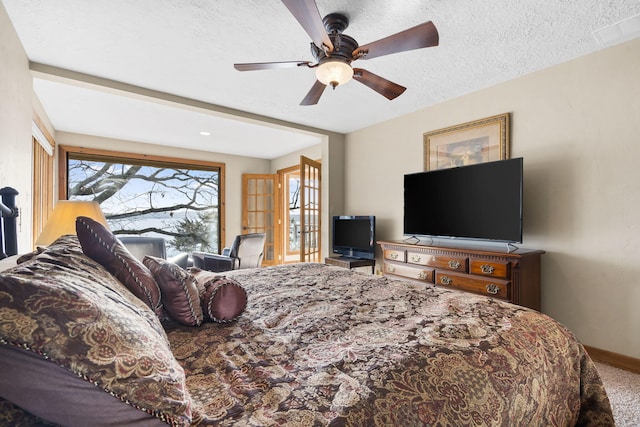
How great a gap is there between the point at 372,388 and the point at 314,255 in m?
3.95

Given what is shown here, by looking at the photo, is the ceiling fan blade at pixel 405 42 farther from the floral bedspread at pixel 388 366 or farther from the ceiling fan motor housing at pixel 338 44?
the floral bedspread at pixel 388 366

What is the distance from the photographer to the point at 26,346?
507 mm

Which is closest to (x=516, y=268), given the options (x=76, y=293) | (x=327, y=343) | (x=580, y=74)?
(x=580, y=74)

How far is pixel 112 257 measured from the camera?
106cm

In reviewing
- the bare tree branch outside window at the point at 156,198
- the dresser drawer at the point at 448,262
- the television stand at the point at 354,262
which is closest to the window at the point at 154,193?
the bare tree branch outside window at the point at 156,198

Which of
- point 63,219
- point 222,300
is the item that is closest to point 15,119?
point 63,219

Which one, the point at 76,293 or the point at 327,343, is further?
the point at 327,343

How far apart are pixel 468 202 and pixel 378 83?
1502 millimetres

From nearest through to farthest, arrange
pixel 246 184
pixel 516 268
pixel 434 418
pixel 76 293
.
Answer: pixel 76 293
pixel 434 418
pixel 516 268
pixel 246 184

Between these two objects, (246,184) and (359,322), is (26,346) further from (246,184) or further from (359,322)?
(246,184)

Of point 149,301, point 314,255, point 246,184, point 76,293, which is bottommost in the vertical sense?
point 314,255

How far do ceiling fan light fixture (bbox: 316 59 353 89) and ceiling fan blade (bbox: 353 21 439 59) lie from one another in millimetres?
96

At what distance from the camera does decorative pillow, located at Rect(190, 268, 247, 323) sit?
1263 mm

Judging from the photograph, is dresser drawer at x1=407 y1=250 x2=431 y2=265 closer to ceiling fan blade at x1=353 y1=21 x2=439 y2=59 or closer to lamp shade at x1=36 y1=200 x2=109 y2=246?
ceiling fan blade at x1=353 y1=21 x2=439 y2=59
